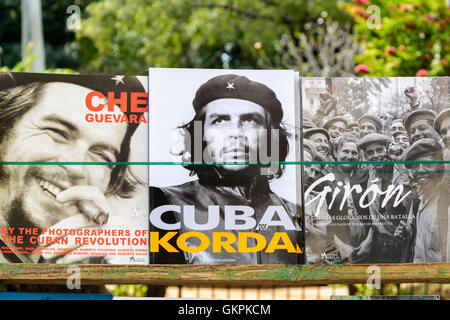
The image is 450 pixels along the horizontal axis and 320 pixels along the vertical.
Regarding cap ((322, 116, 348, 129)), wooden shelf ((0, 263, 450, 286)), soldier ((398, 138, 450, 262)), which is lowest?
wooden shelf ((0, 263, 450, 286))

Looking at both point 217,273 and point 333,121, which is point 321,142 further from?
point 217,273

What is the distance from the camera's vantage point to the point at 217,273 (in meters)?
2.17

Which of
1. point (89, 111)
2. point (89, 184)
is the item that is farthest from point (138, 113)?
point (89, 184)

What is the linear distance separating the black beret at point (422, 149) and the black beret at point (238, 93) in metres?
0.50

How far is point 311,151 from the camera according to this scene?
7.34ft

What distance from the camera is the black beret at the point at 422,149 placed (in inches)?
87.7

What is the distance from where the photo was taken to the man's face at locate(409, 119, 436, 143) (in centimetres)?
224

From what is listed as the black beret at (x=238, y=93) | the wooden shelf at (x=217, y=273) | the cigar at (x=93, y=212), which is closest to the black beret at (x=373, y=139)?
the black beret at (x=238, y=93)

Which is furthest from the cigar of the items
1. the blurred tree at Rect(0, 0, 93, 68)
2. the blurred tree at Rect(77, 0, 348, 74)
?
the blurred tree at Rect(0, 0, 93, 68)

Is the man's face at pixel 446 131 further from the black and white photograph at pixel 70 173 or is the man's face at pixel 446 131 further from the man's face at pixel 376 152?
the black and white photograph at pixel 70 173

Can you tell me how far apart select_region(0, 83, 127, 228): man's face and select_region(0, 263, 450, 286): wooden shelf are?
181 mm

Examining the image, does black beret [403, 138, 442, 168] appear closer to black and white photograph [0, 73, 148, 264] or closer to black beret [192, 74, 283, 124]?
black beret [192, 74, 283, 124]

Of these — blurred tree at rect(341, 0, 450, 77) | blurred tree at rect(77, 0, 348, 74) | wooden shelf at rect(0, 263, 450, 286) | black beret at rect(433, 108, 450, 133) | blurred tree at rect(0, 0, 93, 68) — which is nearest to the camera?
wooden shelf at rect(0, 263, 450, 286)
